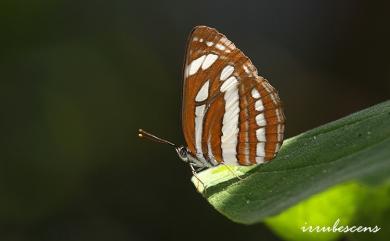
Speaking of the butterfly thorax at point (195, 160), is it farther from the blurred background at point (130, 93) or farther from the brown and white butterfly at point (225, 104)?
the blurred background at point (130, 93)

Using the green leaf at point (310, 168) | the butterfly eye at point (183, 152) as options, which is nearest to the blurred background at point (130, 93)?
the butterfly eye at point (183, 152)

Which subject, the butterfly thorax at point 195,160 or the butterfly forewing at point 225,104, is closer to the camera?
the butterfly forewing at point 225,104

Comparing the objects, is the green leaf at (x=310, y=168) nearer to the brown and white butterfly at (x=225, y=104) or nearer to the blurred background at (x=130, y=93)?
the brown and white butterfly at (x=225, y=104)

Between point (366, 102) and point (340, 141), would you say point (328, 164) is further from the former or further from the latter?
point (366, 102)

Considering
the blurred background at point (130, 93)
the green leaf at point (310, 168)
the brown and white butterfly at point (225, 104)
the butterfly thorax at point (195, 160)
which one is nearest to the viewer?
the green leaf at point (310, 168)

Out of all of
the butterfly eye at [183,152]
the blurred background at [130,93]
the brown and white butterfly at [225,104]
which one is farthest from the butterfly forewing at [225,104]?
the blurred background at [130,93]

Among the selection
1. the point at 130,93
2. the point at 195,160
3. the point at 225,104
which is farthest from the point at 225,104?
the point at 130,93

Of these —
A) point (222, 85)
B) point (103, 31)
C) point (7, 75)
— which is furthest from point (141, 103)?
point (222, 85)

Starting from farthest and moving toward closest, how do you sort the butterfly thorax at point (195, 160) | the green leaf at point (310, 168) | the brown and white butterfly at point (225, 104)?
the butterfly thorax at point (195, 160) < the brown and white butterfly at point (225, 104) < the green leaf at point (310, 168)

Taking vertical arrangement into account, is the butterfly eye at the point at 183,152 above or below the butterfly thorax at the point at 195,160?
above
